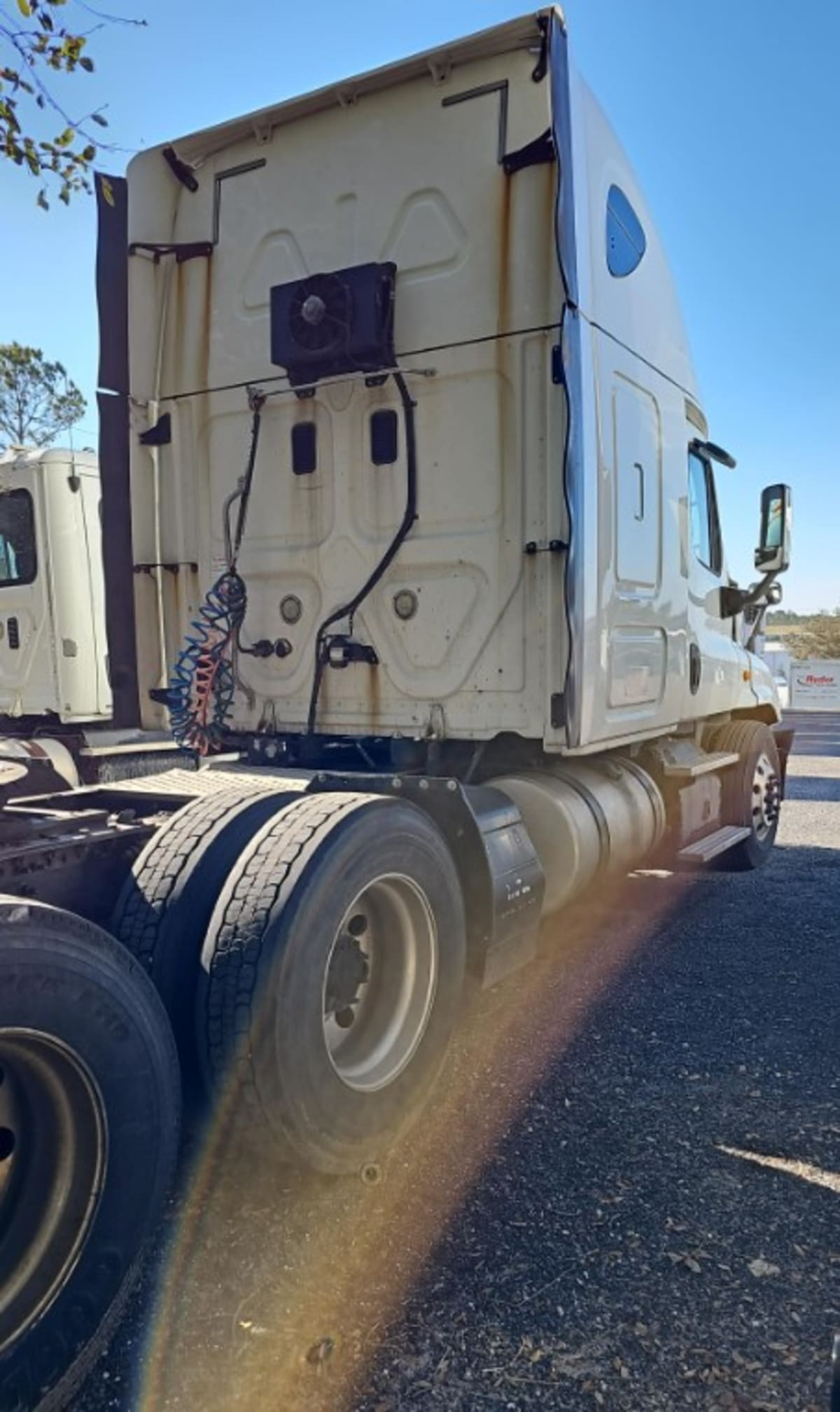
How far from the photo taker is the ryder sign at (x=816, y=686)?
73.4 feet

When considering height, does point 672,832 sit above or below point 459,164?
below

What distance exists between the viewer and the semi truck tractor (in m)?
2.72

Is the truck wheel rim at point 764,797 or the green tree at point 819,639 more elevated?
the green tree at point 819,639

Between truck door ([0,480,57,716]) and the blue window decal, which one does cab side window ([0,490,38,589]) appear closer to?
truck door ([0,480,57,716])

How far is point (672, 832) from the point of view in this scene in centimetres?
561

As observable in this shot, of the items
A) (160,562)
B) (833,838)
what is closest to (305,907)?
(160,562)

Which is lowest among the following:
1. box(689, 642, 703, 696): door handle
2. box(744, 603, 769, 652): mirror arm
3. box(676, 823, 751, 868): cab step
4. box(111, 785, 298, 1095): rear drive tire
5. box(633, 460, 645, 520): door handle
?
box(676, 823, 751, 868): cab step

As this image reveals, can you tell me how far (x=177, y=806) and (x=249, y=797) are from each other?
315mm

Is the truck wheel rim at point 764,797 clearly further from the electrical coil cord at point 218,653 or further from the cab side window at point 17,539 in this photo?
the cab side window at point 17,539

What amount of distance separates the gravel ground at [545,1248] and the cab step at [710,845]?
51.2 inches

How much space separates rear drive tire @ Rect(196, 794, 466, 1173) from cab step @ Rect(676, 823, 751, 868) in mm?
2383

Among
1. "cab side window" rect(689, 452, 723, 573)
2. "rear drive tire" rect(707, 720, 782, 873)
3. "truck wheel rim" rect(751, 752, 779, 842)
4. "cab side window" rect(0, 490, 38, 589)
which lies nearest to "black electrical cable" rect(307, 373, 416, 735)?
"cab side window" rect(689, 452, 723, 573)

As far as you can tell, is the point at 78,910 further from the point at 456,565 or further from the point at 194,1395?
the point at 456,565

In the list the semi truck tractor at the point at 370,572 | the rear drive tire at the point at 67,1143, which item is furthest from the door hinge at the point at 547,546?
the rear drive tire at the point at 67,1143
